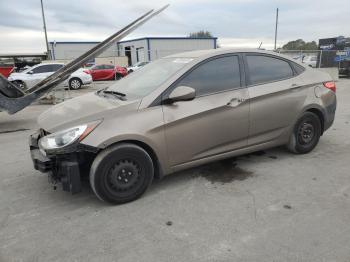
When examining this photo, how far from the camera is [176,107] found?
3.74 metres

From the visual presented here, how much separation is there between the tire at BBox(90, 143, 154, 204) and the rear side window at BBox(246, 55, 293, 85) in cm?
187

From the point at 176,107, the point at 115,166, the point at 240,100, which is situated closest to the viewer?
the point at 115,166

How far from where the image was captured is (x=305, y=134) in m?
4.98

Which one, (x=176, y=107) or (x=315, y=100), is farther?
(x=315, y=100)

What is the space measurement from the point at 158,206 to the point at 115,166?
0.65 meters

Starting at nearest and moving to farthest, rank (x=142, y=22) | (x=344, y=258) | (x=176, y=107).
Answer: (x=344, y=258)
(x=176, y=107)
(x=142, y=22)

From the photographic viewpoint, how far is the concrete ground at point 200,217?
2.78 metres

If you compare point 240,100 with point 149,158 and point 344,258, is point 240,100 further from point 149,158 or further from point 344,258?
point 344,258

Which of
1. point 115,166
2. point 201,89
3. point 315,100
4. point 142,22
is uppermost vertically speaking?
point 142,22

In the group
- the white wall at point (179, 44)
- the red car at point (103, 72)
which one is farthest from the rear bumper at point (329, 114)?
the white wall at point (179, 44)

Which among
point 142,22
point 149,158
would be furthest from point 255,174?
point 142,22

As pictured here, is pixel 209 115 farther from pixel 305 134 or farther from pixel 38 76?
pixel 38 76

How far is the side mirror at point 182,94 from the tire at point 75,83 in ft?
53.8

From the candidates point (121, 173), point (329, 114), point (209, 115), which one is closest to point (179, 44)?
point (329, 114)
